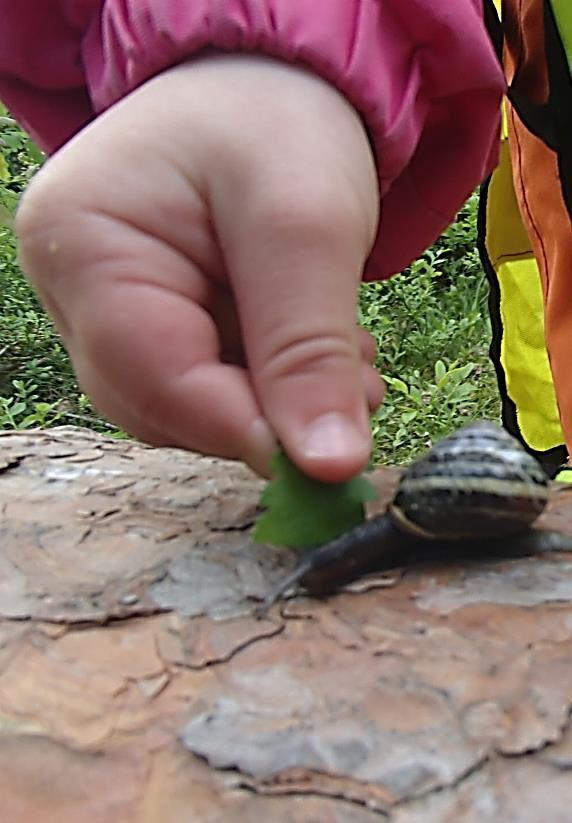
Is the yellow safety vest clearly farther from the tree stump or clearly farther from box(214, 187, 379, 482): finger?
box(214, 187, 379, 482): finger

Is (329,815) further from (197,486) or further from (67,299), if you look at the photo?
(197,486)

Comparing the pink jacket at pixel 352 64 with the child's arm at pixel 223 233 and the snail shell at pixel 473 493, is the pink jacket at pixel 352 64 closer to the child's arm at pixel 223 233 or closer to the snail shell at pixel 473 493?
the child's arm at pixel 223 233

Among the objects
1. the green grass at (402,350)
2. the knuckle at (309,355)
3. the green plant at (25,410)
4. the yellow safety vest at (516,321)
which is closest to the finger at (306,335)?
the knuckle at (309,355)

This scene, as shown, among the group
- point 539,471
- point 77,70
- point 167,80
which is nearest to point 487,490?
point 539,471

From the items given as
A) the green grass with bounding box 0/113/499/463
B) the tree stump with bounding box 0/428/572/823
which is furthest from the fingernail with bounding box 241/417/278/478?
the green grass with bounding box 0/113/499/463

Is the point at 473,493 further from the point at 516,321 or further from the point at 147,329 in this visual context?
the point at 516,321

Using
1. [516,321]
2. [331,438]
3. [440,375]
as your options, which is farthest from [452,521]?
[440,375]
